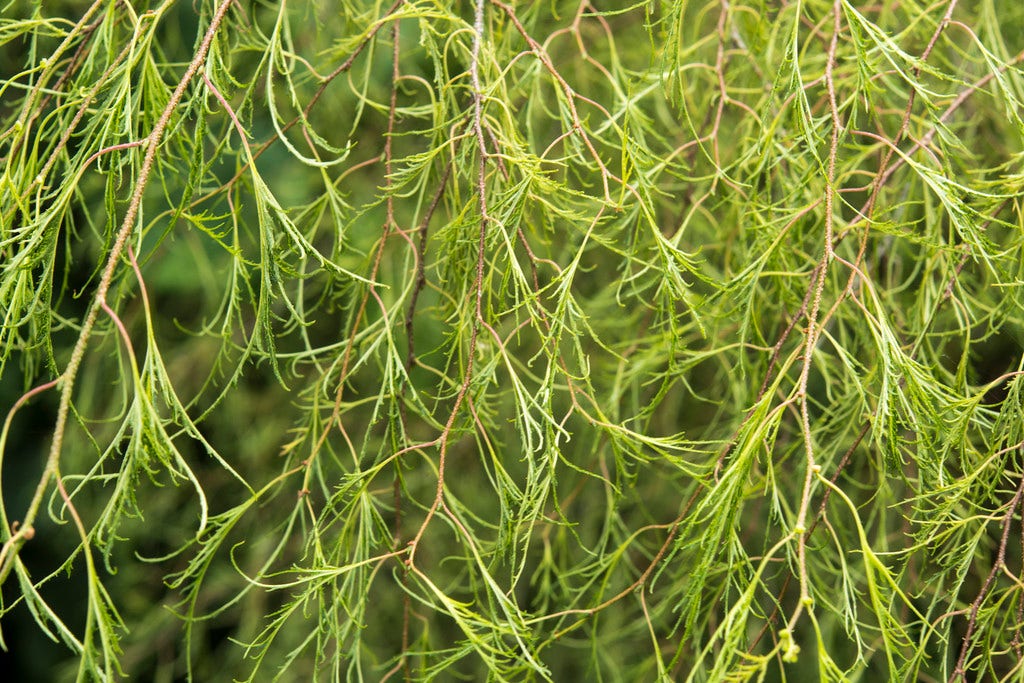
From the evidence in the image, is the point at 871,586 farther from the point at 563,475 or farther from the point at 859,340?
the point at 563,475

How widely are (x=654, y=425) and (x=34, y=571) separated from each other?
44.8 inches

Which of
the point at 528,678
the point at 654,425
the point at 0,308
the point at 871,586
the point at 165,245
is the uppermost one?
the point at 0,308

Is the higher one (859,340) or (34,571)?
(859,340)

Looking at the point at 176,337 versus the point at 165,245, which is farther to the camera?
the point at 176,337

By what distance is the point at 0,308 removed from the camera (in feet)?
2.08

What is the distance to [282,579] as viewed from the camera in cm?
168

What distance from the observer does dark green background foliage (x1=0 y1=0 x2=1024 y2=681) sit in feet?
2.20

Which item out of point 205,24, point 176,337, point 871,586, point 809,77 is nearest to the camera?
point 871,586

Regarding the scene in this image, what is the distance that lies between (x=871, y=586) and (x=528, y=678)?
0.80ft

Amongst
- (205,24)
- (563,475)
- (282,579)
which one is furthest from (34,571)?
(205,24)

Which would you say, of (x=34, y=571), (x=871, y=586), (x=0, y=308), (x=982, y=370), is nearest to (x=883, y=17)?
(x=982, y=370)

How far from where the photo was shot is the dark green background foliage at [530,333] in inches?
26.5

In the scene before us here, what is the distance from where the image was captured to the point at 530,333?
1.57m

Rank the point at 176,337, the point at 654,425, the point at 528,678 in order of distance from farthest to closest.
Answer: the point at 176,337 → the point at 654,425 → the point at 528,678
